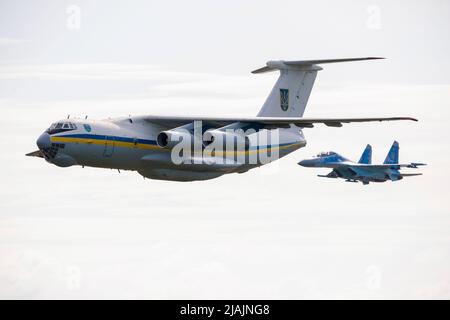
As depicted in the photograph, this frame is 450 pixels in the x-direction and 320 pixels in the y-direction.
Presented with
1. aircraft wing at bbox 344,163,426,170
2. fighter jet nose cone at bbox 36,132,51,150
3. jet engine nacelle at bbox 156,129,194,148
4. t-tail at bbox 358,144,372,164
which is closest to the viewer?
fighter jet nose cone at bbox 36,132,51,150

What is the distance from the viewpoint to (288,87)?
28.2 m

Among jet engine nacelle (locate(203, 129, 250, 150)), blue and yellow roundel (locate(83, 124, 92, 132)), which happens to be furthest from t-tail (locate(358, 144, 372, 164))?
blue and yellow roundel (locate(83, 124, 92, 132))

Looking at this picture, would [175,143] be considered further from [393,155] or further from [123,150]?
[393,155]

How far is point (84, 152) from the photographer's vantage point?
24.4 meters

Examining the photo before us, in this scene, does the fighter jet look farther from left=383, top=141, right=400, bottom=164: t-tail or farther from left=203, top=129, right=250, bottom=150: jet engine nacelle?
left=203, top=129, right=250, bottom=150: jet engine nacelle

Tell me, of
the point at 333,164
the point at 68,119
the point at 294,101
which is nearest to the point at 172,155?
the point at 68,119

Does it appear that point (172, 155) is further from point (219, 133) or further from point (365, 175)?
point (365, 175)

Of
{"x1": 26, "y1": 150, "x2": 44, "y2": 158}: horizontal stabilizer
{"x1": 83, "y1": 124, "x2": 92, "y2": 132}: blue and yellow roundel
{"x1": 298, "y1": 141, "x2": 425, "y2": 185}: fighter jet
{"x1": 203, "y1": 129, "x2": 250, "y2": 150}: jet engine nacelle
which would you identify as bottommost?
{"x1": 298, "y1": 141, "x2": 425, "y2": 185}: fighter jet

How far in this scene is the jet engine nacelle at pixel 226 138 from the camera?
25.5m

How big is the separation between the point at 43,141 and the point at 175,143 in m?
3.22

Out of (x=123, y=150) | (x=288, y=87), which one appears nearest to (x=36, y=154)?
(x=123, y=150)

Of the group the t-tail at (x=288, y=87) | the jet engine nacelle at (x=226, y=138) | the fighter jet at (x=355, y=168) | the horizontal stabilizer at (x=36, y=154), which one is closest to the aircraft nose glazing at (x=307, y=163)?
the fighter jet at (x=355, y=168)

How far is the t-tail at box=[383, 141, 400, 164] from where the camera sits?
47528 millimetres

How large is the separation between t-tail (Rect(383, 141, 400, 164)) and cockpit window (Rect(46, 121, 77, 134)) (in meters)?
25.7
